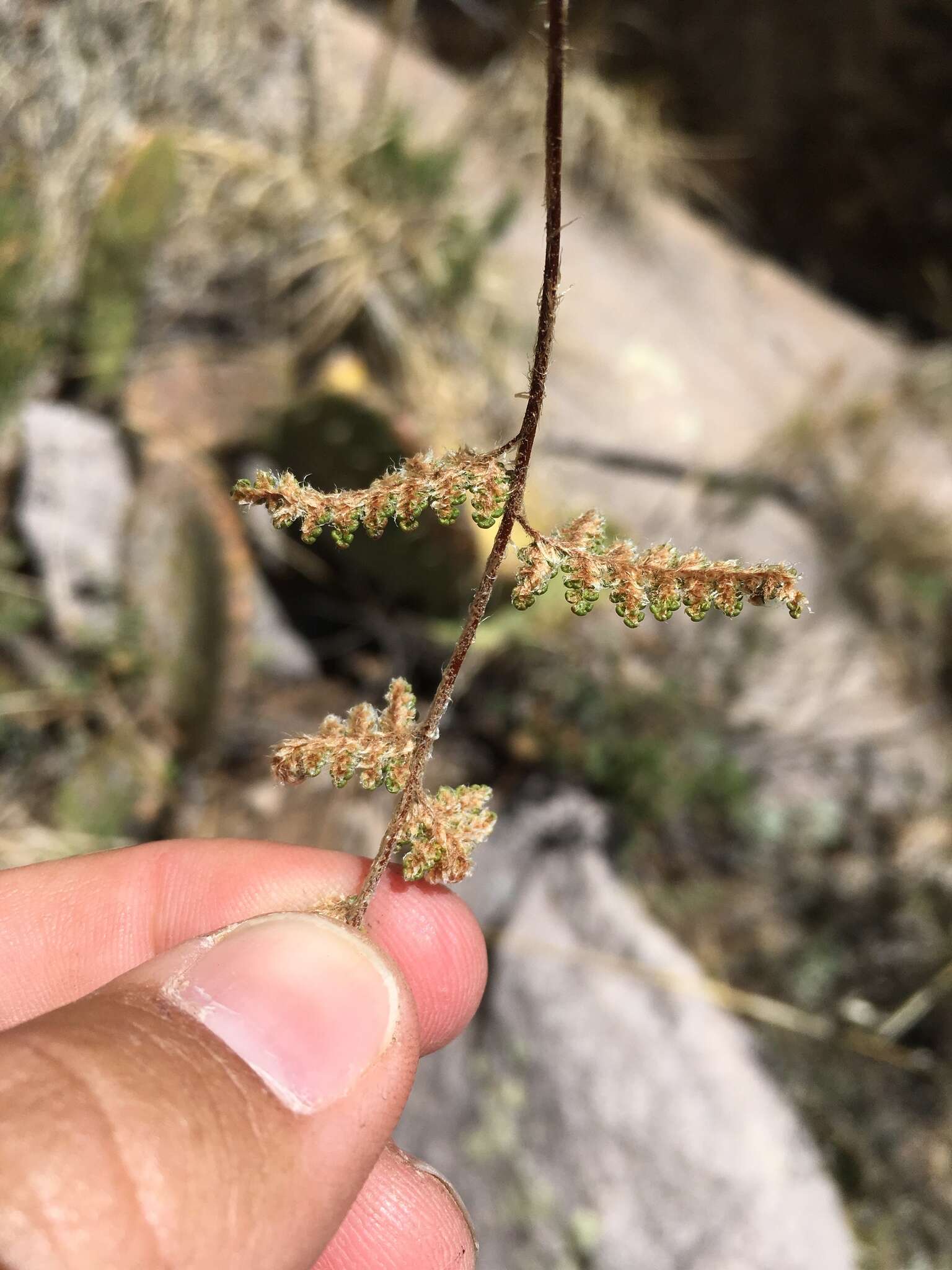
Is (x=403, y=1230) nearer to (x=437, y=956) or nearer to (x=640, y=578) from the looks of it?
(x=437, y=956)

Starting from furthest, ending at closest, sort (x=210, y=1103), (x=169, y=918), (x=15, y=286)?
(x=15, y=286) < (x=169, y=918) < (x=210, y=1103)

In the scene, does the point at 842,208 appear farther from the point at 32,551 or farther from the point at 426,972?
the point at 426,972

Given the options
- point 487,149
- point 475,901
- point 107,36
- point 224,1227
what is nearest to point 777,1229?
point 475,901

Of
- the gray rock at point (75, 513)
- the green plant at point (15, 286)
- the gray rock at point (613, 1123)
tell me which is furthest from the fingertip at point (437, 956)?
the green plant at point (15, 286)

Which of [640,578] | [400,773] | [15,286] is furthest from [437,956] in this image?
[15,286]

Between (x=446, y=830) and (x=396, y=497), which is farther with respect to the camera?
(x=446, y=830)

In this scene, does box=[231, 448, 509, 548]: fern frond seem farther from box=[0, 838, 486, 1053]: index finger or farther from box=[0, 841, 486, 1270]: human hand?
box=[0, 838, 486, 1053]: index finger

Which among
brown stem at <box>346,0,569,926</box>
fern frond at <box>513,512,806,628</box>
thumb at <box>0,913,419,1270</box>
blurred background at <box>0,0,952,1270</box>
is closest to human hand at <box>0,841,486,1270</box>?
thumb at <box>0,913,419,1270</box>
